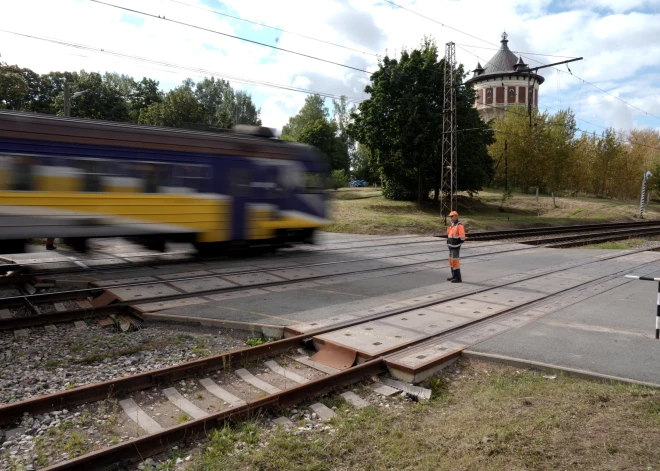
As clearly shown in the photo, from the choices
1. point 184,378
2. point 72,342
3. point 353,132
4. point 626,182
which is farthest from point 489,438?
point 626,182

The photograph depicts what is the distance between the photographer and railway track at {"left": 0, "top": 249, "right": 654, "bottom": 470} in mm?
3930

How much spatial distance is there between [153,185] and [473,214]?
3038cm

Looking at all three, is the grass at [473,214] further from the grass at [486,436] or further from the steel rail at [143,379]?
the grass at [486,436]

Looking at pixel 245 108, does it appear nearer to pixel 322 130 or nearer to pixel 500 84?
pixel 322 130

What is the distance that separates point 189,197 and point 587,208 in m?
44.2

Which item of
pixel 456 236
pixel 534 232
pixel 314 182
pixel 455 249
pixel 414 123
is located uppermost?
pixel 414 123

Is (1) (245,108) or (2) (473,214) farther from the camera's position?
(1) (245,108)

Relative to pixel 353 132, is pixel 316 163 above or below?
below

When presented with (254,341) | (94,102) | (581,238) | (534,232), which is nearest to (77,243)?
(254,341)

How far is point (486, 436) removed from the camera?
410cm

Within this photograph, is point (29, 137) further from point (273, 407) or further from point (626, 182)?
point (626, 182)

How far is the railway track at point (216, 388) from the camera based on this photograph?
393cm

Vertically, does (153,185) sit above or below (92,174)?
below

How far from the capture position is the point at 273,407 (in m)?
4.73
